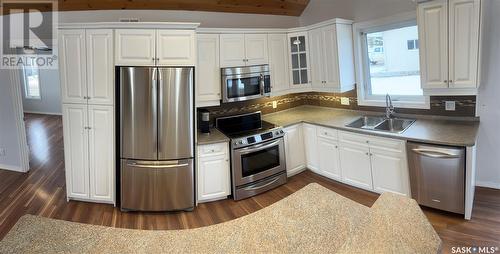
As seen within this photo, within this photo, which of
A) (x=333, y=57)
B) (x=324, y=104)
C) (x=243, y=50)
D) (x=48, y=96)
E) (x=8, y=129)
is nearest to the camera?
(x=243, y=50)

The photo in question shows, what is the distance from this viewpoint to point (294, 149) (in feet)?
13.4

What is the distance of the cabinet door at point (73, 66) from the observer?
317cm

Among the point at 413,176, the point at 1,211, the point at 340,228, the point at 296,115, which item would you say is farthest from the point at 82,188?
the point at 413,176

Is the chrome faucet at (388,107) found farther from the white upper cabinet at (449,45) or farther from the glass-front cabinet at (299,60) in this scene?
the glass-front cabinet at (299,60)

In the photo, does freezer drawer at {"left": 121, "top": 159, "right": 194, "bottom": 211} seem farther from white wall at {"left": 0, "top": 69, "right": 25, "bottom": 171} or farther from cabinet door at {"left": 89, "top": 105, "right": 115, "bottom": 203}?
white wall at {"left": 0, "top": 69, "right": 25, "bottom": 171}

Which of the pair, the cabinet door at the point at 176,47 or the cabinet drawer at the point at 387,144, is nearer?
the cabinet drawer at the point at 387,144

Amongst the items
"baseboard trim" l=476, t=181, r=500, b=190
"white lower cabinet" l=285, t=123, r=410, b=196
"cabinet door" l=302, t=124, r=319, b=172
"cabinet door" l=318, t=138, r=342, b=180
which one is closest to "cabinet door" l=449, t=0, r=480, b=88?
"white lower cabinet" l=285, t=123, r=410, b=196

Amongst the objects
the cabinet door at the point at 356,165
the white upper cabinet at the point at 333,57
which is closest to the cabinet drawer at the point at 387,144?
the cabinet door at the point at 356,165

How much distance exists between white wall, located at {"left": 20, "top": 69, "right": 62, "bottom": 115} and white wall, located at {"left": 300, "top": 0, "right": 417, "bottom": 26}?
835 centimetres

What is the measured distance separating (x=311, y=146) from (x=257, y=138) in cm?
95

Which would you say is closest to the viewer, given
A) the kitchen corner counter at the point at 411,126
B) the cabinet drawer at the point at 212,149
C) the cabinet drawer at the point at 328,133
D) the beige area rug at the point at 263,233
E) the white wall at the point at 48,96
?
the beige area rug at the point at 263,233

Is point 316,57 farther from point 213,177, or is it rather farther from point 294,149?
point 213,177

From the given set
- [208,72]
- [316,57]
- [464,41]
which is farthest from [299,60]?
[464,41]

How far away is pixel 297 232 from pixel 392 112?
10.5 feet
